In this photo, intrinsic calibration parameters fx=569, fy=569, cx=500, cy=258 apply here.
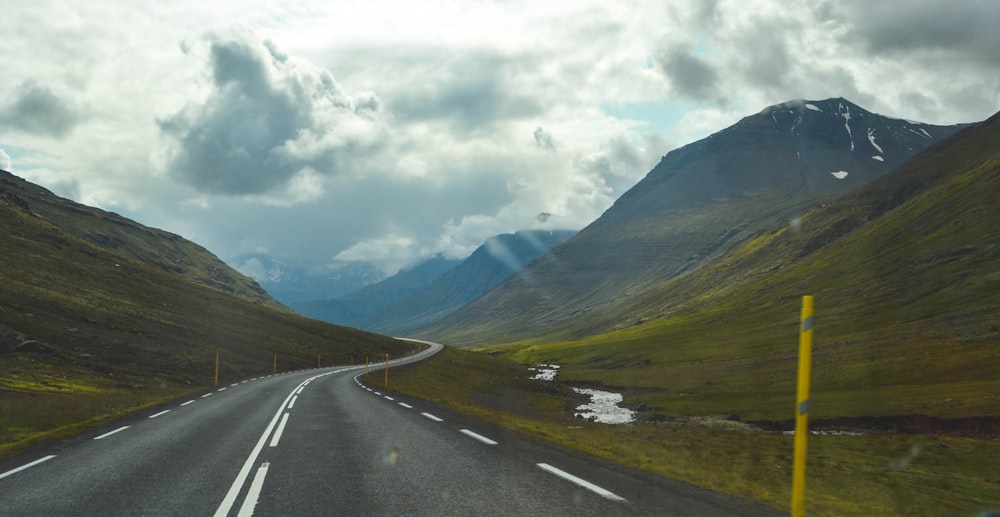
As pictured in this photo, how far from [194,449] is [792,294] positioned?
160618 millimetres

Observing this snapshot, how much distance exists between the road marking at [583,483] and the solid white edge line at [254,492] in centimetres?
561

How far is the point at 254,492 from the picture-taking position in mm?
10203

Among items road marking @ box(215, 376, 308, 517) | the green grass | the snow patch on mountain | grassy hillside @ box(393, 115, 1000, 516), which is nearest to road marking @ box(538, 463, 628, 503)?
the green grass

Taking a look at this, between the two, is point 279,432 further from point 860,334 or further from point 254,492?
point 860,334

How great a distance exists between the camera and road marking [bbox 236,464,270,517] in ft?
29.6

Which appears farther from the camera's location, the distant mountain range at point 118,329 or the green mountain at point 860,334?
the green mountain at point 860,334

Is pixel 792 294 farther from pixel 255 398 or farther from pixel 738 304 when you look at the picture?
pixel 255 398

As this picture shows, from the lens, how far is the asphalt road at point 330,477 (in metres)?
9.31

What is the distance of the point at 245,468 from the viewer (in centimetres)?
1234

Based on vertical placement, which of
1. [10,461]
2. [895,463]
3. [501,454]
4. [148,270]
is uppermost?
[148,270]

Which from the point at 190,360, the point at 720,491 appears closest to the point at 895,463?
the point at 720,491

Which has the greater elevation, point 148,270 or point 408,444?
point 148,270

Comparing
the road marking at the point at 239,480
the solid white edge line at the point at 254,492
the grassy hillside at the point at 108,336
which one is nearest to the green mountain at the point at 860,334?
the grassy hillside at the point at 108,336

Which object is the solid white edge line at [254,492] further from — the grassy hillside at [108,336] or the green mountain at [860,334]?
the green mountain at [860,334]
